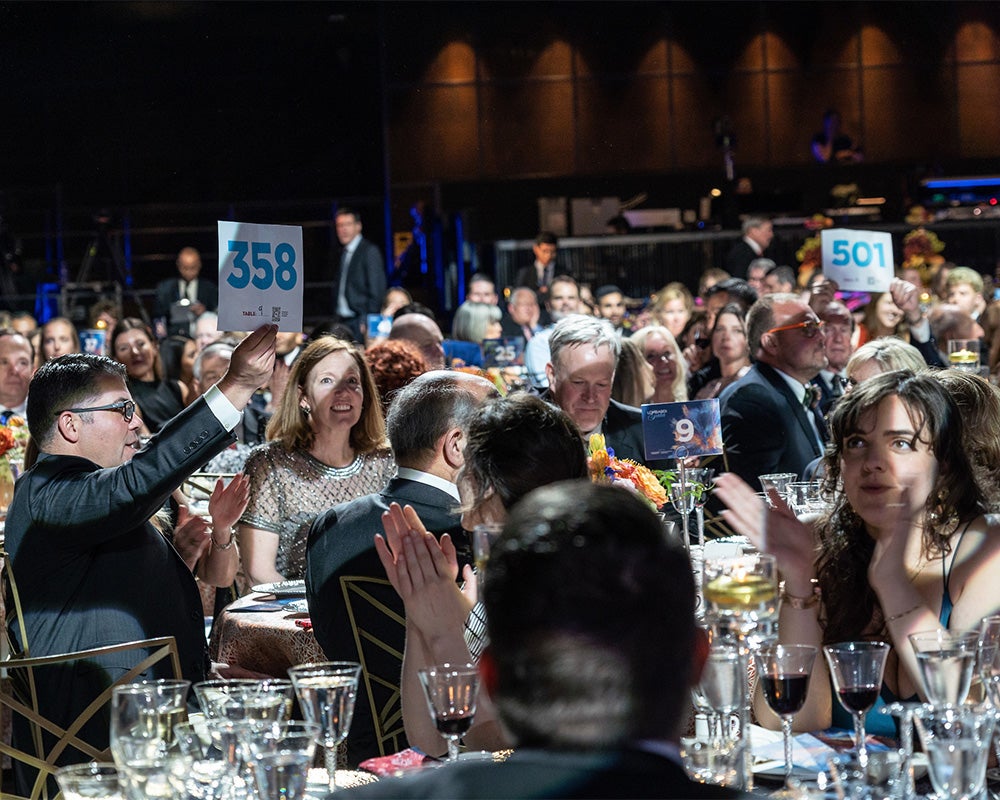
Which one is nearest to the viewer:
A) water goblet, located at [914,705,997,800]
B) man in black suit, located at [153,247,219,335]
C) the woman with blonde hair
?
water goblet, located at [914,705,997,800]

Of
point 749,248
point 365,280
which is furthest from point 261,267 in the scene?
point 749,248

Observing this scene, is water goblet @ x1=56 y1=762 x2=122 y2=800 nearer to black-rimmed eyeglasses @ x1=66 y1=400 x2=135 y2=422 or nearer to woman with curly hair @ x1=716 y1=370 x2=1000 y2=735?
woman with curly hair @ x1=716 y1=370 x2=1000 y2=735

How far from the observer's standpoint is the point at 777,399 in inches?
225

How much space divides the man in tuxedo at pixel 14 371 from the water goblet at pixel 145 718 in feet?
18.2

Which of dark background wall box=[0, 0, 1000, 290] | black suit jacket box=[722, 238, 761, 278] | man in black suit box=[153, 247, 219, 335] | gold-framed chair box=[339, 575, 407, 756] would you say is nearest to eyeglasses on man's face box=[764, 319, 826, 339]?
gold-framed chair box=[339, 575, 407, 756]

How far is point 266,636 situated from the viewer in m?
3.83

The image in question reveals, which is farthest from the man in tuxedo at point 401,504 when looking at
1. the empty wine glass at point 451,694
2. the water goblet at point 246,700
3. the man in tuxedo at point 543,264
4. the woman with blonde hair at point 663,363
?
the man in tuxedo at point 543,264

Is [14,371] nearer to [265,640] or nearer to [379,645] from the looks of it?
[265,640]

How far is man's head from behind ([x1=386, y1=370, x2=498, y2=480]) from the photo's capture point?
10.8ft

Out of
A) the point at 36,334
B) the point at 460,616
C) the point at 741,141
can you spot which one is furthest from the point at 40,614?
the point at 741,141

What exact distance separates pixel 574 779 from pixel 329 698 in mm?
1020

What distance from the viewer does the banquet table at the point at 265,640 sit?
376cm

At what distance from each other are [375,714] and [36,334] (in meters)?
7.75

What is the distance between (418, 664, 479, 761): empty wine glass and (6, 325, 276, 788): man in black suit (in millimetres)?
1321
